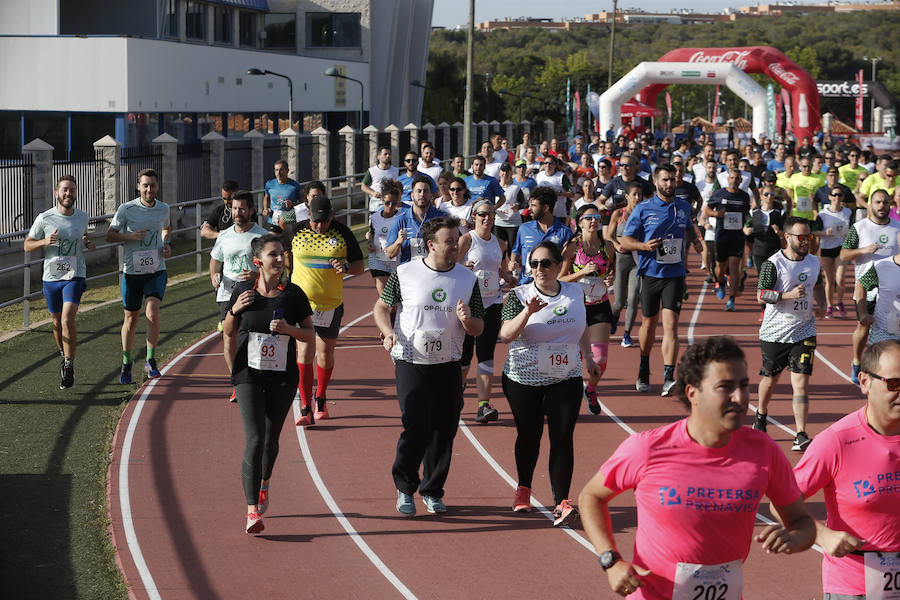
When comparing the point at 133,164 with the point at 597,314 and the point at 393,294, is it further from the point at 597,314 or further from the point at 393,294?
the point at 393,294

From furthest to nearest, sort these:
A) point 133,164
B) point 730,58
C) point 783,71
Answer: point 730,58
point 783,71
point 133,164

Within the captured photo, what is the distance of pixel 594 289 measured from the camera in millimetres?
11859

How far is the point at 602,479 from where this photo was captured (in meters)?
4.69

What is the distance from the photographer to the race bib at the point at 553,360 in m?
8.51

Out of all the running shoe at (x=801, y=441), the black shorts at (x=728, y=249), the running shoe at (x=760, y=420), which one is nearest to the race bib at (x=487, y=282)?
the running shoe at (x=760, y=420)

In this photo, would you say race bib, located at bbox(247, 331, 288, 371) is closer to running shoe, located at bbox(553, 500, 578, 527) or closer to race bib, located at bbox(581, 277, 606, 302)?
running shoe, located at bbox(553, 500, 578, 527)

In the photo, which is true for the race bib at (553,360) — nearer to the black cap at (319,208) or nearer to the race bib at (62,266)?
the black cap at (319,208)

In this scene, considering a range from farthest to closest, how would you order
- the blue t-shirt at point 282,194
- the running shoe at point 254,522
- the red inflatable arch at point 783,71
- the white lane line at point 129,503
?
the red inflatable arch at point 783,71
the blue t-shirt at point 282,194
the running shoe at point 254,522
the white lane line at point 129,503

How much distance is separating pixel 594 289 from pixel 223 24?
4452 cm

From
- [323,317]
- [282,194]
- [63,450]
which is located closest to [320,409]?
[323,317]

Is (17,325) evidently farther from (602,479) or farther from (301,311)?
(602,479)

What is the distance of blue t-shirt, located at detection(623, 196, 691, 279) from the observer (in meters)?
12.9

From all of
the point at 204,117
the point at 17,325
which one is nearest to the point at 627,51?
the point at 204,117

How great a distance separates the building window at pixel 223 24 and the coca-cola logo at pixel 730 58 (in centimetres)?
1845
